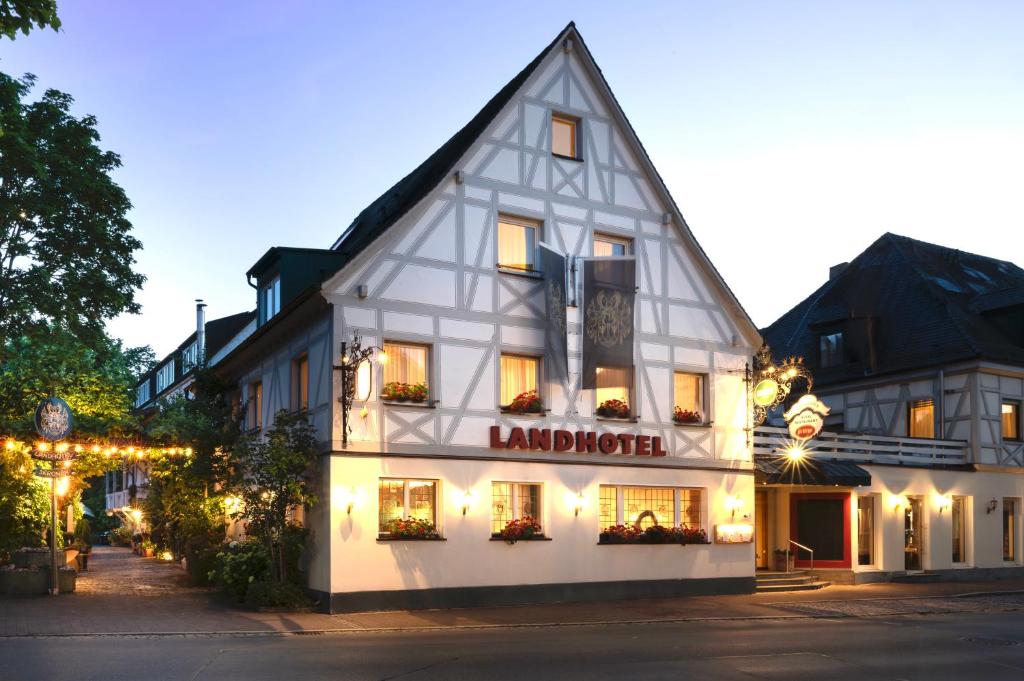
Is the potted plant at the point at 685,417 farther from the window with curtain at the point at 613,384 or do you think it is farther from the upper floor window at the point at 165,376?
the upper floor window at the point at 165,376

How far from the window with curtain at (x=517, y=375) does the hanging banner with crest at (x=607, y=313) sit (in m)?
1.13

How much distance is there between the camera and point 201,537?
2856 centimetres

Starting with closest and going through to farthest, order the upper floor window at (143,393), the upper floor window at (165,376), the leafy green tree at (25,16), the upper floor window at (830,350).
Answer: the leafy green tree at (25,16) → the upper floor window at (830,350) → the upper floor window at (165,376) → the upper floor window at (143,393)

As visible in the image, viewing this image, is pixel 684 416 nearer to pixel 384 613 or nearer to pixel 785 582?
pixel 785 582

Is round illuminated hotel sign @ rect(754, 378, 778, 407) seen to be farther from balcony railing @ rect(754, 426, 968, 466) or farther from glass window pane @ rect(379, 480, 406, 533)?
glass window pane @ rect(379, 480, 406, 533)

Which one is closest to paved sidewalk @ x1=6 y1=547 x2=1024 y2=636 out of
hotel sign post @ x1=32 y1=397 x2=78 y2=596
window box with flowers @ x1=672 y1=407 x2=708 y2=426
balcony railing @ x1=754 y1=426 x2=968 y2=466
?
hotel sign post @ x1=32 y1=397 x2=78 y2=596

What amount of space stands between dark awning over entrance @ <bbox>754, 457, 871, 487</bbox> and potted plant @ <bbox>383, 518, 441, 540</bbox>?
970 cm

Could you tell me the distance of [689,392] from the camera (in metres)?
26.3

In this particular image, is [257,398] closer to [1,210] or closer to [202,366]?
[202,366]

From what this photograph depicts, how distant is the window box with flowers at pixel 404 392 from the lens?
21.6 meters

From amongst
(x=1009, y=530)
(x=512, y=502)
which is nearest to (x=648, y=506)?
(x=512, y=502)

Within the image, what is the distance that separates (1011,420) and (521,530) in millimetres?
19625

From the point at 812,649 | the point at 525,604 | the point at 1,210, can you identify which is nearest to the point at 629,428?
the point at 525,604

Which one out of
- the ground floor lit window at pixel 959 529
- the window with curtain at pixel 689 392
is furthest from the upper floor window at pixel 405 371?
the ground floor lit window at pixel 959 529
